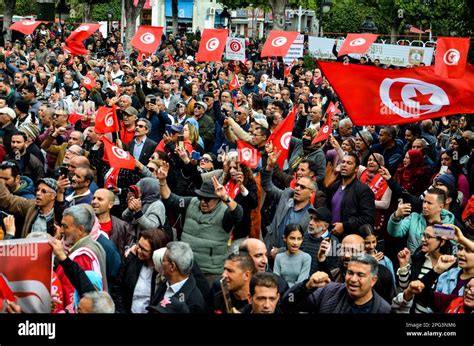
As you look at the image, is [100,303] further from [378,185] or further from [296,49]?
[296,49]

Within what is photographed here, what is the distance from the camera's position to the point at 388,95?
29.8 ft

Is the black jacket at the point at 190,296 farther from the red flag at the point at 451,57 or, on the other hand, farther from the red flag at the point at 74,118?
the red flag at the point at 74,118

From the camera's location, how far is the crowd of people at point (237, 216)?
687 cm

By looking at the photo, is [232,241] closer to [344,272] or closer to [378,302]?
[344,272]

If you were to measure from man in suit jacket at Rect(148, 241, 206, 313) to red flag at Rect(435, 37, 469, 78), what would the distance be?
3.58 meters

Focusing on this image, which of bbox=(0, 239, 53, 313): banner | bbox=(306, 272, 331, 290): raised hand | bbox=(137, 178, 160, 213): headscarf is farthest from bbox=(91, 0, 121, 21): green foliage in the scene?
bbox=(0, 239, 53, 313): banner

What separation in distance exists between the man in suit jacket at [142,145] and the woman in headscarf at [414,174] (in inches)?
116

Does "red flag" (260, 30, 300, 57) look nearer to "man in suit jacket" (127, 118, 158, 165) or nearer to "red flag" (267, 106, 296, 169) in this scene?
"man in suit jacket" (127, 118, 158, 165)

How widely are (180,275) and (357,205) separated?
300 centimetres

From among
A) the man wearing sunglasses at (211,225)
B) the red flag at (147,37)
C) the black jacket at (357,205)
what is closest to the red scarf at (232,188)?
the man wearing sunglasses at (211,225)

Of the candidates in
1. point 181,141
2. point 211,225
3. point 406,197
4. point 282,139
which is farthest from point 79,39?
point 211,225

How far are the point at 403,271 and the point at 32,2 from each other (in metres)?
69.8

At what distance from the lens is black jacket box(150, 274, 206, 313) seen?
695cm

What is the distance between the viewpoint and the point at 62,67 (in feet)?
74.2
